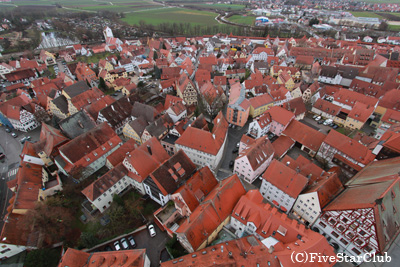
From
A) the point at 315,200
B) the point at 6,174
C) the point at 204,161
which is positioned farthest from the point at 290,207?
the point at 6,174

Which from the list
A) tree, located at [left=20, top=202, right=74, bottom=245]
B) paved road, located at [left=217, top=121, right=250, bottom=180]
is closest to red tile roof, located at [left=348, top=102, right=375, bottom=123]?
paved road, located at [left=217, top=121, right=250, bottom=180]

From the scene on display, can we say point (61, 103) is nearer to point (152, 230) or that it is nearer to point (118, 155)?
point (118, 155)

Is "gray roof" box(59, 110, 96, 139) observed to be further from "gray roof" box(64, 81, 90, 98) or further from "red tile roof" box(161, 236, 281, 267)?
"red tile roof" box(161, 236, 281, 267)

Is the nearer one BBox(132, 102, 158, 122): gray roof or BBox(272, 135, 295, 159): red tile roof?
BBox(272, 135, 295, 159): red tile roof

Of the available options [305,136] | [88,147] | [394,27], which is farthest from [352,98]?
[394,27]

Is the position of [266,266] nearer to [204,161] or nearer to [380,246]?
[380,246]
